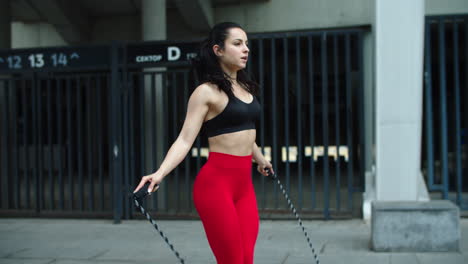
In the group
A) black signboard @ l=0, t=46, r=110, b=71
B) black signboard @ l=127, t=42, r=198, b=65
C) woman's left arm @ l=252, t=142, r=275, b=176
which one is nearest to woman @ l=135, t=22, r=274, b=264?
woman's left arm @ l=252, t=142, r=275, b=176

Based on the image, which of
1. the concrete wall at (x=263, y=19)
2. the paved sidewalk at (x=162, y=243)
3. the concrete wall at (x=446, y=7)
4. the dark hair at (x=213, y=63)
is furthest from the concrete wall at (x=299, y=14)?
the dark hair at (x=213, y=63)

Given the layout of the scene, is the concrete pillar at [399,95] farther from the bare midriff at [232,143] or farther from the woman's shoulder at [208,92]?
the woman's shoulder at [208,92]

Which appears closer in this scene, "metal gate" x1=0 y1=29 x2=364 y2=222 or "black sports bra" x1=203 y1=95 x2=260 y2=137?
"black sports bra" x1=203 y1=95 x2=260 y2=137

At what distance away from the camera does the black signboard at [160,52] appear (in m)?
8.13

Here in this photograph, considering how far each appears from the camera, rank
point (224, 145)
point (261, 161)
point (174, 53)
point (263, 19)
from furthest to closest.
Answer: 1. point (263, 19)
2. point (174, 53)
3. point (261, 161)
4. point (224, 145)

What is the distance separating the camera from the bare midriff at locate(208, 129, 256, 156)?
3270 millimetres

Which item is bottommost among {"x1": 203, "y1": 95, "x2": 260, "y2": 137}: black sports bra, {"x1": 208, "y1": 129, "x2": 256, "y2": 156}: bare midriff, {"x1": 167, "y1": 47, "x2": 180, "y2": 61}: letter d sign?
{"x1": 208, "y1": 129, "x2": 256, "y2": 156}: bare midriff

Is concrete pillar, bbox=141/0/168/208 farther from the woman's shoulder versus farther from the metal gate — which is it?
the woman's shoulder

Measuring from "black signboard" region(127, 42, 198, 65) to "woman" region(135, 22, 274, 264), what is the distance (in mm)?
4747

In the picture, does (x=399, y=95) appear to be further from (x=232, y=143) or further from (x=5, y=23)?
(x=5, y=23)

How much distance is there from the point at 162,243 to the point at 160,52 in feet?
9.40

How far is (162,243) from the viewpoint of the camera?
6840mm

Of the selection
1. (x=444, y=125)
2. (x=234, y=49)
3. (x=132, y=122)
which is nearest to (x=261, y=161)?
(x=234, y=49)

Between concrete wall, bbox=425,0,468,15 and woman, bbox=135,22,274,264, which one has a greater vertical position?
concrete wall, bbox=425,0,468,15
